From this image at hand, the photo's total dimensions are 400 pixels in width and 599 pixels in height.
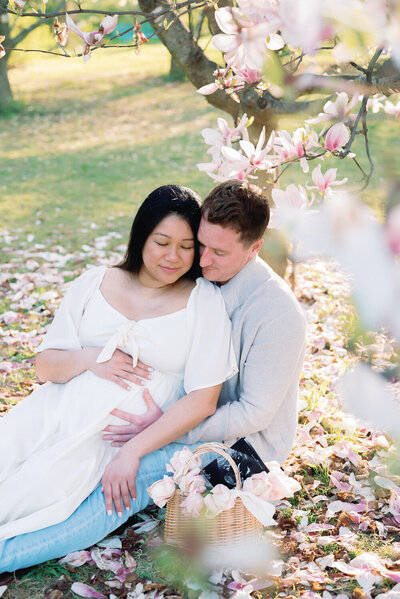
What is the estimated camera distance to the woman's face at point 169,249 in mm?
2303

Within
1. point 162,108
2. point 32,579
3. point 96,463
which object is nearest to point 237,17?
point 96,463

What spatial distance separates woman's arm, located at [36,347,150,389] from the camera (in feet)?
7.79

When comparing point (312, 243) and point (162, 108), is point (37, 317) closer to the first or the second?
point (312, 243)

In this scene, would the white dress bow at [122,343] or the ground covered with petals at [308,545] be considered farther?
the white dress bow at [122,343]

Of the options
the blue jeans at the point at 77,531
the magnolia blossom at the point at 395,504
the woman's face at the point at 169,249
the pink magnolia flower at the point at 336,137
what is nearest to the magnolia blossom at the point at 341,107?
the pink magnolia flower at the point at 336,137

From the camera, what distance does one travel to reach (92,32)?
2.15 metres

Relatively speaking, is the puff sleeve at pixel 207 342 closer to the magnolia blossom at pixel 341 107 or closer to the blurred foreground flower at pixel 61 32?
the magnolia blossom at pixel 341 107

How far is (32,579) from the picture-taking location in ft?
7.16

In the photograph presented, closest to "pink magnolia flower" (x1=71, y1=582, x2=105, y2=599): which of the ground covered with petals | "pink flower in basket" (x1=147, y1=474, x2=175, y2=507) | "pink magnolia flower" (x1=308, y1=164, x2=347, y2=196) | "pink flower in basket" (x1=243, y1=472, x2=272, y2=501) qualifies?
the ground covered with petals

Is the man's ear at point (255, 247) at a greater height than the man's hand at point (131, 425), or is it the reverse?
the man's ear at point (255, 247)

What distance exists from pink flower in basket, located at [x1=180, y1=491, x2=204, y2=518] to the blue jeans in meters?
0.34

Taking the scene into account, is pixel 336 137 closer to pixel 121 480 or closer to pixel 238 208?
pixel 238 208

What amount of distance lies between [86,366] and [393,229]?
1.99m

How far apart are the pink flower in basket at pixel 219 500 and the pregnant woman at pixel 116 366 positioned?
1.08ft
